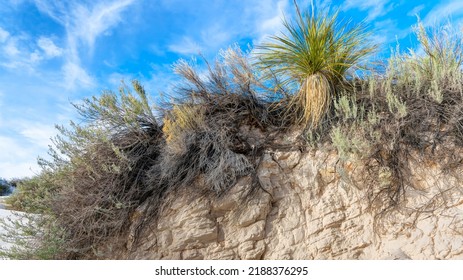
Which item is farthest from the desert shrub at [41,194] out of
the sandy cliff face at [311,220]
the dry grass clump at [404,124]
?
the dry grass clump at [404,124]

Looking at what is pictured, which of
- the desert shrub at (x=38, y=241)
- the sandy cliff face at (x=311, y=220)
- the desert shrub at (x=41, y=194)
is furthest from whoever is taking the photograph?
the desert shrub at (x=41, y=194)

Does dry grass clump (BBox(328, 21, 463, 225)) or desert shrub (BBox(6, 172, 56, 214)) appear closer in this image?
dry grass clump (BBox(328, 21, 463, 225))

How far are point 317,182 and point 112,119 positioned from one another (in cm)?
323

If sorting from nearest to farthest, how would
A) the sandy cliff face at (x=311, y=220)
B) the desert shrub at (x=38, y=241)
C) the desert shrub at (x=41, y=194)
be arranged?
1. the sandy cliff face at (x=311, y=220)
2. the desert shrub at (x=38, y=241)
3. the desert shrub at (x=41, y=194)

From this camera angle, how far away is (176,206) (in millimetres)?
4809

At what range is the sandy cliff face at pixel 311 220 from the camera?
4.21 meters

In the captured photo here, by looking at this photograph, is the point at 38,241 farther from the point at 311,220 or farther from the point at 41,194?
the point at 311,220

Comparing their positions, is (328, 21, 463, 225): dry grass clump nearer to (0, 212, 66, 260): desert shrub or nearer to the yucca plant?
the yucca plant

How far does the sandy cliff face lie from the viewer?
13.8 feet

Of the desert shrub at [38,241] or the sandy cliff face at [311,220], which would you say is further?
the desert shrub at [38,241]

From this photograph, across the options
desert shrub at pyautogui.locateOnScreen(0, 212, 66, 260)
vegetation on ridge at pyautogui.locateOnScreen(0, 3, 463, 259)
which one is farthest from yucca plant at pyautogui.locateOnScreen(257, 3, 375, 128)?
desert shrub at pyautogui.locateOnScreen(0, 212, 66, 260)

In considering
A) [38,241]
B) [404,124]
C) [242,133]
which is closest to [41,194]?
[38,241]

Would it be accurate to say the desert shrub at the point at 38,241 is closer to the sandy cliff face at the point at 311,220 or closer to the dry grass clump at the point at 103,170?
the dry grass clump at the point at 103,170

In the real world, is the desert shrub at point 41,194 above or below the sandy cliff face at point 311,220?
above
